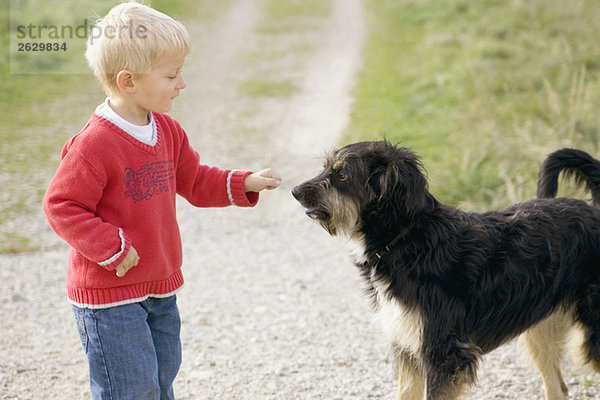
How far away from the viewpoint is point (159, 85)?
2891mm

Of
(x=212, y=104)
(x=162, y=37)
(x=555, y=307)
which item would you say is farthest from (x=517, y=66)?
(x=162, y=37)

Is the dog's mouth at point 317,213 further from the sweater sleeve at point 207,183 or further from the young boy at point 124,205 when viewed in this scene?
the young boy at point 124,205

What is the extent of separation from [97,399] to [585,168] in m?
3.19

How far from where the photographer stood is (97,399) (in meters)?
2.93

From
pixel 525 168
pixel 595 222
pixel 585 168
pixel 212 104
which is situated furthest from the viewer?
pixel 212 104

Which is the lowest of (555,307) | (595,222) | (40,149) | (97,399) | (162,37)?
(40,149)

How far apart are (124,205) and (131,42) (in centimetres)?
73

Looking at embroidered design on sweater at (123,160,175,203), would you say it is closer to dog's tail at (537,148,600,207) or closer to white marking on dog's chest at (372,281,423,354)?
white marking on dog's chest at (372,281,423,354)

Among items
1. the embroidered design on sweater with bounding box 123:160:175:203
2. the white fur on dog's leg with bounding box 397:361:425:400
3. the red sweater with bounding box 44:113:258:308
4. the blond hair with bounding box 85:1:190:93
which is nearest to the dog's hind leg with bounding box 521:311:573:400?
the white fur on dog's leg with bounding box 397:361:425:400

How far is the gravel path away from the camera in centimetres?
433

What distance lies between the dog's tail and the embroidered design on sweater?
2.47 meters

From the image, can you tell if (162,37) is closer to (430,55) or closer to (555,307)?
(555,307)

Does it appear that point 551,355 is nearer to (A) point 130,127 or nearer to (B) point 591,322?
(B) point 591,322

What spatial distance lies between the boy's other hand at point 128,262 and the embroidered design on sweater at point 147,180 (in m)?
0.28
